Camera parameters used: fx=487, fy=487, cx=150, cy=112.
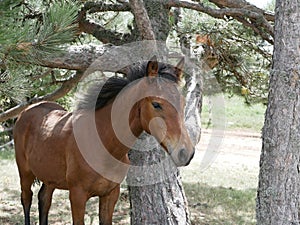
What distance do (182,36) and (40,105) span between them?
4.68ft

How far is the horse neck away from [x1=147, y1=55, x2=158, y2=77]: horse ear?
0.20 m

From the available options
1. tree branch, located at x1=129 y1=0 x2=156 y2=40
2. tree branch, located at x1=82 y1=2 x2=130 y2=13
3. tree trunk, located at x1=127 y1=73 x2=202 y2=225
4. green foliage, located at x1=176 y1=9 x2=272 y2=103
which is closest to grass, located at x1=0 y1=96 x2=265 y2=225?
green foliage, located at x1=176 y1=9 x2=272 y2=103

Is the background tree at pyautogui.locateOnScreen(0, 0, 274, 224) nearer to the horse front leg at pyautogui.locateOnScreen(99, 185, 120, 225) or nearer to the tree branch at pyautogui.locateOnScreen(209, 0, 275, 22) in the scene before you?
the tree branch at pyautogui.locateOnScreen(209, 0, 275, 22)

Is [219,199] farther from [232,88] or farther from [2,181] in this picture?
[2,181]

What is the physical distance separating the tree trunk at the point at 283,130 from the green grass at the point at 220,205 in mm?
2329

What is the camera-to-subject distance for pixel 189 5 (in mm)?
3975

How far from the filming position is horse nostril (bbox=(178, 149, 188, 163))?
2.80 m

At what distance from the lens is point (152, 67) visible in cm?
309

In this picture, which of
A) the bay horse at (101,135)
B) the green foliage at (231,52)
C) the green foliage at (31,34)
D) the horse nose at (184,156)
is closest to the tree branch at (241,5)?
the green foliage at (231,52)

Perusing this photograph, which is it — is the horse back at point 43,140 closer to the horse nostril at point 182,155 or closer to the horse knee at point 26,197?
the horse knee at point 26,197

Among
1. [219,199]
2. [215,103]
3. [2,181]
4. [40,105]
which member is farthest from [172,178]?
[2,181]

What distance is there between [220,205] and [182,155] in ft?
10.7

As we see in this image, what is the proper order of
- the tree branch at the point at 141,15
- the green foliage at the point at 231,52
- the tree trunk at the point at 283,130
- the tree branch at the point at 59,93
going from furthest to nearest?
the tree branch at the point at 59,93 → the green foliage at the point at 231,52 → the tree branch at the point at 141,15 → the tree trunk at the point at 283,130

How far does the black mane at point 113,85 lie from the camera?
313 cm
